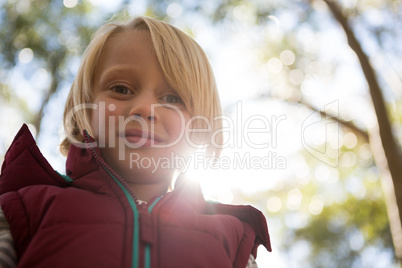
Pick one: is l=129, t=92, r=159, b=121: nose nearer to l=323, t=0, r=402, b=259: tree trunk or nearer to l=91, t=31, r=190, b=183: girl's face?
l=91, t=31, r=190, b=183: girl's face

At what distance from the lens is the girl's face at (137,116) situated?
5.06 ft

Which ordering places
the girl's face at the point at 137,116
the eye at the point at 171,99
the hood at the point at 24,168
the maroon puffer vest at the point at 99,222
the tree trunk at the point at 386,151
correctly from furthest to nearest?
the tree trunk at the point at 386,151, the eye at the point at 171,99, the girl's face at the point at 137,116, the hood at the point at 24,168, the maroon puffer vest at the point at 99,222

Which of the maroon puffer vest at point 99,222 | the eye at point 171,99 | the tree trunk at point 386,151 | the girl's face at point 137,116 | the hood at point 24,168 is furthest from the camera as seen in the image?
the tree trunk at point 386,151

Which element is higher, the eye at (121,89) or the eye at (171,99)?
the eye at (121,89)

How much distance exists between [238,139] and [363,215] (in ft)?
21.9

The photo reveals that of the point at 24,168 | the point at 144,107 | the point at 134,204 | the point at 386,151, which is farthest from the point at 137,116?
the point at 386,151

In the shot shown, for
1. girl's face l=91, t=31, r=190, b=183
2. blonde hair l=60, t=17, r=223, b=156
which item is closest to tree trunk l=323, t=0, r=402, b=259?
blonde hair l=60, t=17, r=223, b=156

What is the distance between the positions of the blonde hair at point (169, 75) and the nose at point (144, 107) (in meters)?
0.14

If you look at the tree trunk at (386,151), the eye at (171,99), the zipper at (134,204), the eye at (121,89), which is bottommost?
the tree trunk at (386,151)

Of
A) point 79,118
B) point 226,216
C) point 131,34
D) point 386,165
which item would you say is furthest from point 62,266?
point 386,165

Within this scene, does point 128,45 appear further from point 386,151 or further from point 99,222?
point 386,151

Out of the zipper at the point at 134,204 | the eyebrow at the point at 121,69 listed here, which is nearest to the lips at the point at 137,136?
the zipper at the point at 134,204

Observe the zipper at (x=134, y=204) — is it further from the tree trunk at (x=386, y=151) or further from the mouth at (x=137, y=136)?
the tree trunk at (x=386, y=151)

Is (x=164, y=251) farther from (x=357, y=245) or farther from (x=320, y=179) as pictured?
(x=357, y=245)
